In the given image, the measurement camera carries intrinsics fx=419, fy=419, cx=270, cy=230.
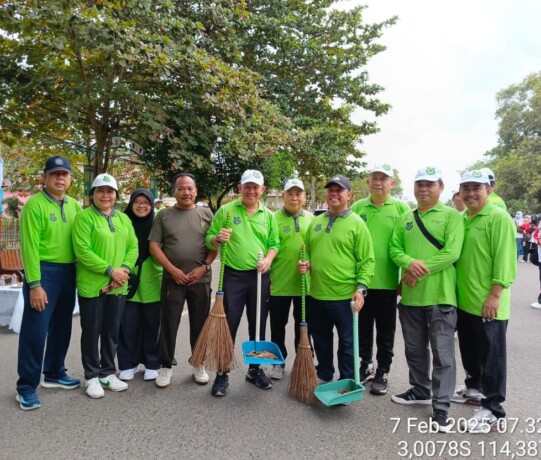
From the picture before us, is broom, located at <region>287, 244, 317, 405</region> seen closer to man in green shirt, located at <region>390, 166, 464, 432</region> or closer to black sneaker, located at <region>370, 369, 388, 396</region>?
black sneaker, located at <region>370, 369, 388, 396</region>

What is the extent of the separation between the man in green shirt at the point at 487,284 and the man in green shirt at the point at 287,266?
1.45 meters

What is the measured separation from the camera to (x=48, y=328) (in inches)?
145

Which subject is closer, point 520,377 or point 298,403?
point 298,403

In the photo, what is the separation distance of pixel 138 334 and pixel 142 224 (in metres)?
1.09

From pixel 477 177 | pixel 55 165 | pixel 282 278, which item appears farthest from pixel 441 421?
pixel 55 165

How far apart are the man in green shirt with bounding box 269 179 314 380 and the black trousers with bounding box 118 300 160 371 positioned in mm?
1149

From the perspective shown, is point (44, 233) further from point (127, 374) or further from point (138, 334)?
point (127, 374)

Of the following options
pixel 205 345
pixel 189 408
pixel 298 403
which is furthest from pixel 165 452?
pixel 298 403

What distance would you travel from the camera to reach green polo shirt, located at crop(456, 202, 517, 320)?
122 inches

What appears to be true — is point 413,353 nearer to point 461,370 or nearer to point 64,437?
point 461,370

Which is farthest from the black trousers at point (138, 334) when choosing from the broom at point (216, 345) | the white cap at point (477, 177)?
the white cap at point (477, 177)

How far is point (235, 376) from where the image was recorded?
163 inches

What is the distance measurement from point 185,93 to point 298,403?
22.5ft

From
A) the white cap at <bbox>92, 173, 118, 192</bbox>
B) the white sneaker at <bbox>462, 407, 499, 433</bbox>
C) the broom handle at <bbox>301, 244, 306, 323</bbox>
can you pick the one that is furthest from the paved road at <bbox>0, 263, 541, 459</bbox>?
the white cap at <bbox>92, 173, 118, 192</bbox>
